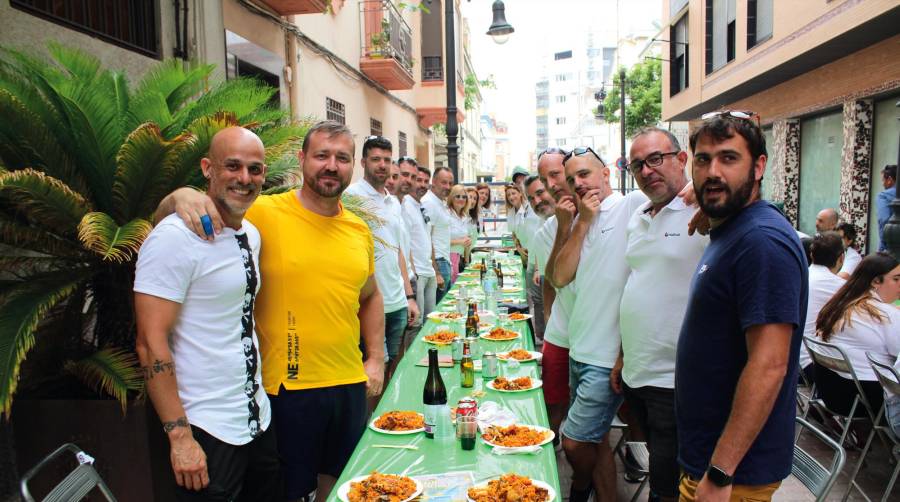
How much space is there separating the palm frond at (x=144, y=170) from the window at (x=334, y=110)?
23.3 feet

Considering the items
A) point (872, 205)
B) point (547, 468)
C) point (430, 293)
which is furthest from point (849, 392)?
point (872, 205)

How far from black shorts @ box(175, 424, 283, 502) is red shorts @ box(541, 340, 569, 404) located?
6.74 ft

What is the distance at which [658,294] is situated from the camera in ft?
10.3

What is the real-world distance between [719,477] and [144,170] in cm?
323

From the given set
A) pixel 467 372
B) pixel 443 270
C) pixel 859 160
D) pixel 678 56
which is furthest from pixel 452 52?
pixel 678 56

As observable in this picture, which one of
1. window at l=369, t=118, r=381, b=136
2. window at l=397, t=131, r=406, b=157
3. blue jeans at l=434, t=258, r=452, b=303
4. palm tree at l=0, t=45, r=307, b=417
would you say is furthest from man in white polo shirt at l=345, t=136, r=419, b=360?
window at l=397, t=131, r=406, b=157

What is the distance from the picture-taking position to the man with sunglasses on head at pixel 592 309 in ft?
12.2

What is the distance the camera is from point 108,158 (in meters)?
3.69

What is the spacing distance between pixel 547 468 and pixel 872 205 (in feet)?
38.9

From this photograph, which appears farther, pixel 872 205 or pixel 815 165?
pixel 815 165

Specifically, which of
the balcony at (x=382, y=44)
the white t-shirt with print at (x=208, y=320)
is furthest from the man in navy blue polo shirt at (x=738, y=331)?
the balcony at (x=382, y=44)

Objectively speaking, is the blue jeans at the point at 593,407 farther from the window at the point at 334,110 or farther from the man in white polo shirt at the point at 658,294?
the window at the point at 334,110

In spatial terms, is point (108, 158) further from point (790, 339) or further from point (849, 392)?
point (849, 392)

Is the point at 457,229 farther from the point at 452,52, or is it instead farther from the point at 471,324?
the point at 471,324
